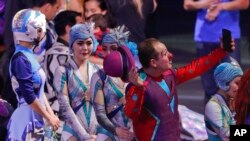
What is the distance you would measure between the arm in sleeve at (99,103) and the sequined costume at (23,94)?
41 centimetres

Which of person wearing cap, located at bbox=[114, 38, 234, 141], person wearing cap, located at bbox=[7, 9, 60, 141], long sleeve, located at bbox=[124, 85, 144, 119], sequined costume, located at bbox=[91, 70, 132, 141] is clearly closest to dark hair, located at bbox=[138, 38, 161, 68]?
person wearing cap, located at bbox=[114, 38, 234, 141]

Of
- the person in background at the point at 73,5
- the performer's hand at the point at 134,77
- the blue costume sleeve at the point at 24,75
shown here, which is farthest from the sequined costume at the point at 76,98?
the person in background at the point at 73,5

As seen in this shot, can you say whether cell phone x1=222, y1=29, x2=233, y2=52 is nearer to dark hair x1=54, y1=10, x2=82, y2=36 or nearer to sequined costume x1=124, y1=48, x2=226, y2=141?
sequined costume x1=124, y1=48, x2=226, y2=141

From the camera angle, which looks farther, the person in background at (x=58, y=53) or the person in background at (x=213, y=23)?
the person in background at (x=213, y=23)

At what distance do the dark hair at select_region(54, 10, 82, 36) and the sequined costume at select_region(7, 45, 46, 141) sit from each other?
43.3 inches

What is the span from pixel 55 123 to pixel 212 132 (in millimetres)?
1182

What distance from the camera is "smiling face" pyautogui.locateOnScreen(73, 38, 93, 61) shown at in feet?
28.9

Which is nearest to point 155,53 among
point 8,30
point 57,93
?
point 57,93

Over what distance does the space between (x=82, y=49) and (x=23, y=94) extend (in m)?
0.78

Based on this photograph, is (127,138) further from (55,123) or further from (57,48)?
(57,48)

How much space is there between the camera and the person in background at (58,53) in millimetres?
9276

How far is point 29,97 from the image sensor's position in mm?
8195

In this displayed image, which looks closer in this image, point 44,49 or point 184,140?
point 44,49

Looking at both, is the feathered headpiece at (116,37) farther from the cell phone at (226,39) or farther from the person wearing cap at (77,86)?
the cell phone at (226,39)
